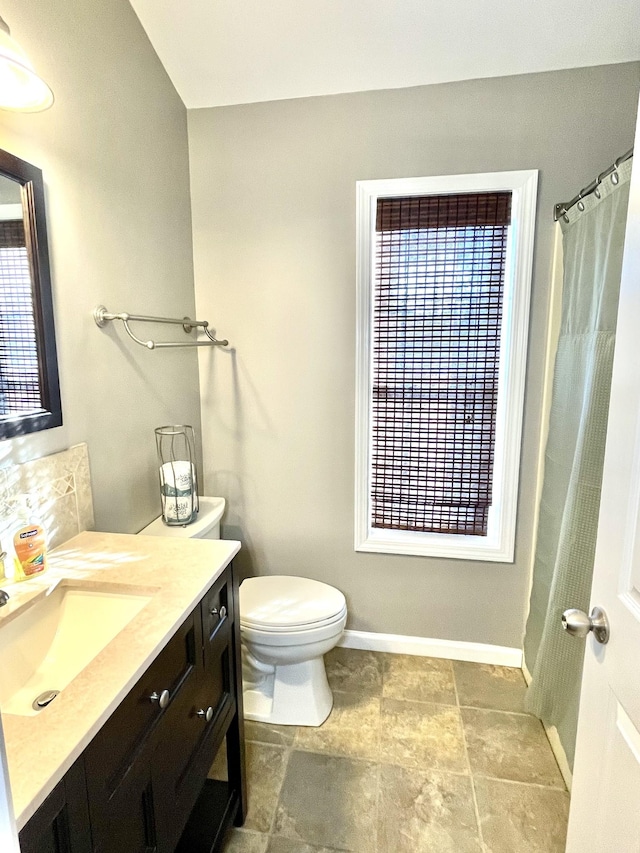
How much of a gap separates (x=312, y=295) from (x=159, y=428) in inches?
32.9

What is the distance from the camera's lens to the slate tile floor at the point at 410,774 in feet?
4.54

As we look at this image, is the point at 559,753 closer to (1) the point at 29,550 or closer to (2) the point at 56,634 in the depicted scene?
(2) the point at 56,634

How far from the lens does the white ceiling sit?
1557mm

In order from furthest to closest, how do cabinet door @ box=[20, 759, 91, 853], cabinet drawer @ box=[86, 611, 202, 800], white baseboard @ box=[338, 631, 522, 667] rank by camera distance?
white baseboard @ box=[338, 631, 522, 667]
cabinet drawer @ box=[86, 611, 202, 800]
cabinet door @ box=[20, 759, 91, 853]

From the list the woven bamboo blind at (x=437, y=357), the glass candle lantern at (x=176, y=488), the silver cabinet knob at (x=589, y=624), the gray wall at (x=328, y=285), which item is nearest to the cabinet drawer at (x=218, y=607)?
the glass candle lantern at (x=176, y=488)

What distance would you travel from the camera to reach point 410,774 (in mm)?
1581

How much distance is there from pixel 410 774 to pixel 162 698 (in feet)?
3.58

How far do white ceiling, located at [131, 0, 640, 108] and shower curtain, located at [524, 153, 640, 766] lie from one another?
60cm

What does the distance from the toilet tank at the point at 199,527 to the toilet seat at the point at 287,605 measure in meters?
0.29

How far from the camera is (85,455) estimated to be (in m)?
1.43

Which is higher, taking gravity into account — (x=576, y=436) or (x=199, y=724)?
(x=576, y=436)

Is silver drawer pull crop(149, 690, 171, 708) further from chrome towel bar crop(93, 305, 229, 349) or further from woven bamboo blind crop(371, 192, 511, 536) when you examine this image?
woven bamboo blind crop(371, 192, 511, 536)

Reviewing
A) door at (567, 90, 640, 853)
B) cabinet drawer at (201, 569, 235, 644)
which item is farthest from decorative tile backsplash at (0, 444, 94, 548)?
door at (567, 90, 640, 853)

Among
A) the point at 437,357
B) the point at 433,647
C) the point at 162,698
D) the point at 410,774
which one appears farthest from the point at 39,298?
the point at 433,647
